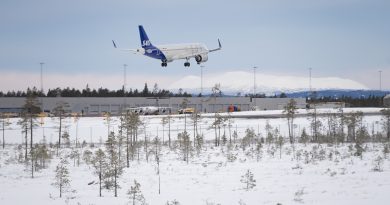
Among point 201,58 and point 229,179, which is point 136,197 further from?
point 201,58

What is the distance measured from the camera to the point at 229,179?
109ft

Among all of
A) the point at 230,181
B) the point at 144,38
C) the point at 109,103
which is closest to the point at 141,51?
the point at 144,38

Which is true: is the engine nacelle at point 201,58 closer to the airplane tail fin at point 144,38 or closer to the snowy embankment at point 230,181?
the airplane tail fin at point 144,38

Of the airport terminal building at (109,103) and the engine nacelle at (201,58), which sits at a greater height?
the engine nacelle at (201,58)

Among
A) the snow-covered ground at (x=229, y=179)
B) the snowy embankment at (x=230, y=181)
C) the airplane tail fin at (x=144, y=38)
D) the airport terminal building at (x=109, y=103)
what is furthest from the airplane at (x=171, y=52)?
the airport terminal building at (x=109, y=103)

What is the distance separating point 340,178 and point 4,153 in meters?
36.5

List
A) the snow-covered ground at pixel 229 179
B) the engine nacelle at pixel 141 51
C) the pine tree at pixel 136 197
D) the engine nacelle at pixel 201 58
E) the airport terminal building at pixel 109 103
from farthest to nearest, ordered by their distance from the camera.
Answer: the airport terminal building at pixel 109 103 < the engine nacelle at pixel 141 51 < the engine nacelle at pixel 201 58 < the snow-covered ground at pixel 229 179 < the pine tree at pixel 136 197

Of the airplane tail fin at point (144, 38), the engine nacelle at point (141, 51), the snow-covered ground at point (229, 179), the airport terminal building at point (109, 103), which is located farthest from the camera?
the airport terminal building at point (109, 103)

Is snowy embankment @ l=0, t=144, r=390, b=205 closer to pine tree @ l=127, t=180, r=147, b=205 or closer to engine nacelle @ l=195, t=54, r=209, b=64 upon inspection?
pine tree @ l=127, t=180, r=147, b=205

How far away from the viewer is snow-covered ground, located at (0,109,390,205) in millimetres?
26156

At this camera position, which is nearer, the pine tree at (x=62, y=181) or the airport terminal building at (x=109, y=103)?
the pine tree at (x=62, y=181)

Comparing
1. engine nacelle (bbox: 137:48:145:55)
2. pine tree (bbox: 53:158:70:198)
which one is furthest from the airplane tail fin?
pine tree (bbox: 53:158:70:198)

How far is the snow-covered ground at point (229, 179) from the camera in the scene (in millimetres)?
26156

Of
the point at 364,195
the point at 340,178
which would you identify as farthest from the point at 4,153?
the point at 364,195
